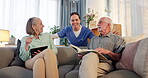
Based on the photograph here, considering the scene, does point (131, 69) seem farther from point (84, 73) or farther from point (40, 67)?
point (40, 67)

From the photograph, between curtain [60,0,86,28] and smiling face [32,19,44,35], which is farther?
curtain [60,0,86,28]

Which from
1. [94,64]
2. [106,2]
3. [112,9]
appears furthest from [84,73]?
[106,2]

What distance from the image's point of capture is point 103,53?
5.26 feet

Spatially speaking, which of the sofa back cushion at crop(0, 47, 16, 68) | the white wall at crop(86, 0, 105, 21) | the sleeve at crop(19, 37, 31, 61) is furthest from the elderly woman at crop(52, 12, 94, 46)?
the white wall at crop(86, 0, 105, 21)

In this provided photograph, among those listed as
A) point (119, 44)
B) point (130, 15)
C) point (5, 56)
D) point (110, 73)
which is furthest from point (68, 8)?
point (110, 73)

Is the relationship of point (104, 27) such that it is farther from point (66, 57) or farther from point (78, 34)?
point (66, 57)

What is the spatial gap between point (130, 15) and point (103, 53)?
1852 millimetres

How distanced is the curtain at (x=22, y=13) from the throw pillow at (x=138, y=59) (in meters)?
3.14

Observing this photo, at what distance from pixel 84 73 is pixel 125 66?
41 centimetres

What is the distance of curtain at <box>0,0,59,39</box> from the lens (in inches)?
147

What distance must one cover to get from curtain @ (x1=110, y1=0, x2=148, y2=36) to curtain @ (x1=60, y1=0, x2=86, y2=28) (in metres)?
1.17

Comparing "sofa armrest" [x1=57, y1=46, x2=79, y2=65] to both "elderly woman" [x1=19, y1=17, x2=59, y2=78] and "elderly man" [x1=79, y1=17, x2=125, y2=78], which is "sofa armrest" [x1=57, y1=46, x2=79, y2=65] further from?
"elderly man" [x1=79, y1=17, x2=125, y2=78]

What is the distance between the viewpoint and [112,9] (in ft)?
12.1

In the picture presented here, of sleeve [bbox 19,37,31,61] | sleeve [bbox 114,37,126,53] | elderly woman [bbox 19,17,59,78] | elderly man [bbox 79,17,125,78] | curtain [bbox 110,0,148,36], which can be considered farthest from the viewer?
curtain [bbox 110,0,148,36]
